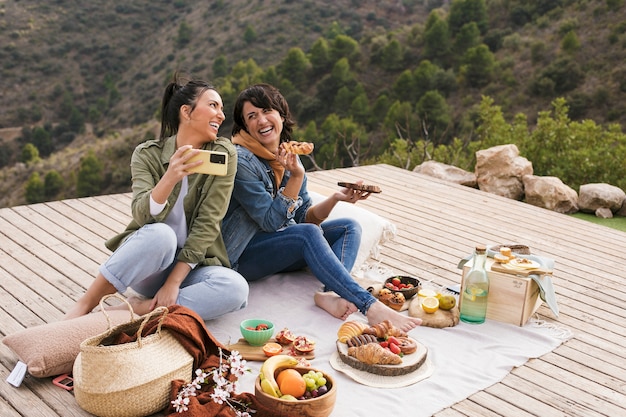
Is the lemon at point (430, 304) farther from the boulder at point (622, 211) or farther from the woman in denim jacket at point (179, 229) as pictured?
the boulder at point (622, 211)

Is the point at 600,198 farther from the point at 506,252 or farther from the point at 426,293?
the point at 426,293

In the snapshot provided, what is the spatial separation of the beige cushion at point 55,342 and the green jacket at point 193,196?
0.34 meters

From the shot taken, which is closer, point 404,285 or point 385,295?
point 385,295

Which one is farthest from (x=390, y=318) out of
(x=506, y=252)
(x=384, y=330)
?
(x=506, y=252)

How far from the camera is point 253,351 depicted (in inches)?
91.3

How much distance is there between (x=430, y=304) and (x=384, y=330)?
1.20 feet

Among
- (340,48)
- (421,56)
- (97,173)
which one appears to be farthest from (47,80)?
(421,56)

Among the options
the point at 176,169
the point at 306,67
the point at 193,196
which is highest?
the point at 176,169

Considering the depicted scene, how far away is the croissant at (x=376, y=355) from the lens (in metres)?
2.21

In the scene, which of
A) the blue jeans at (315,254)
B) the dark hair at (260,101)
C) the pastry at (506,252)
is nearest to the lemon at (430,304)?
the blue jeans at (315,254)

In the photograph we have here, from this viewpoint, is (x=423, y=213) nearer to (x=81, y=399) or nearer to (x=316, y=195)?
(x=316, y=195)

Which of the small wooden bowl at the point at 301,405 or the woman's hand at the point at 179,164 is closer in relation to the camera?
the small wooden bowl at the point at 301,405

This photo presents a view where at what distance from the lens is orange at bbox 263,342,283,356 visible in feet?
7.48

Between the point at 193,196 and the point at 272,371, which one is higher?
the point at 193,196
